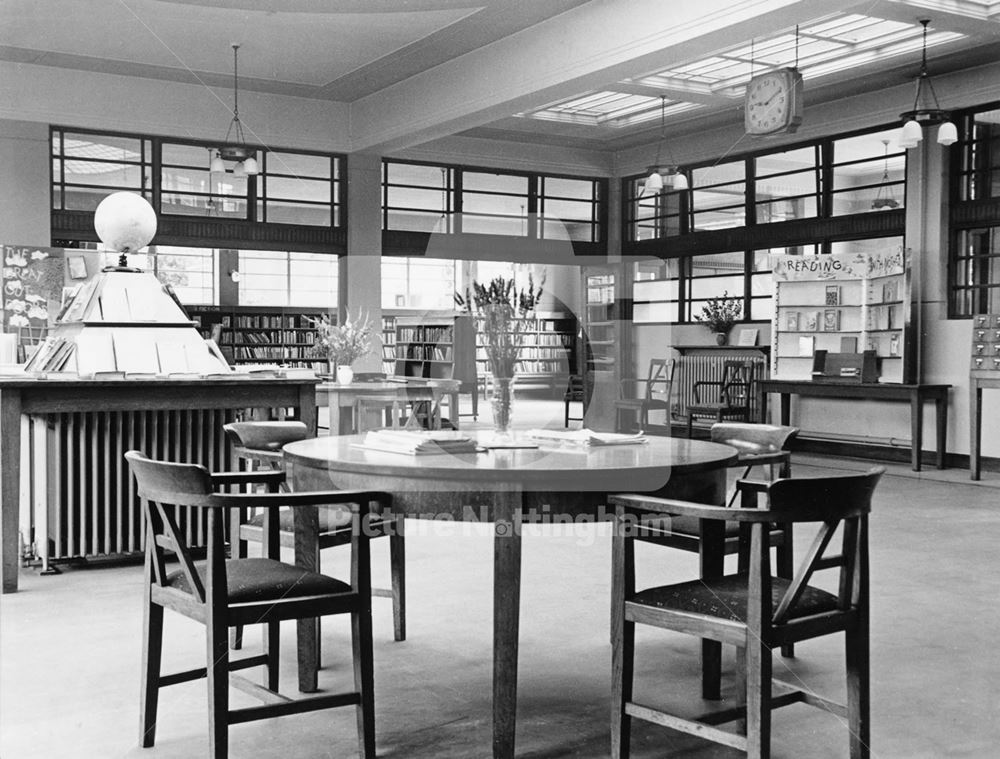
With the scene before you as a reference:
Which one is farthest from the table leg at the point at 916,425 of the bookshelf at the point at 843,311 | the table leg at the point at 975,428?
the table leg at the point at 975,428

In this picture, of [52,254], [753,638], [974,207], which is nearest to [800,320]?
[974,207]

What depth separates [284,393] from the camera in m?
5.24

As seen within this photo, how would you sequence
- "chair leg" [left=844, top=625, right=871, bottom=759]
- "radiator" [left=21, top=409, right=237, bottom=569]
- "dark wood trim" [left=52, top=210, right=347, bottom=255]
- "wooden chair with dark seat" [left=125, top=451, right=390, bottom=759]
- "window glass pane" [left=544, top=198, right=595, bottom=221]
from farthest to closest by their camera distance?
"window glass pane" [left=544, top=198, right=595, bottom=221]
"dark wood trim" [left=52, top=210, right=347, bottom=255]
"radiator" [left=21, top=409, right=237, bottom=569]
"chair leg" [left=844, top=625, right=871, bottom=759]
"wooden chair with dark seat" [left=125, top=451, right=390, bottom=759]

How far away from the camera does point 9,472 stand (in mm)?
4570

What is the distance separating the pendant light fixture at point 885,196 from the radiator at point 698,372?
2128mm

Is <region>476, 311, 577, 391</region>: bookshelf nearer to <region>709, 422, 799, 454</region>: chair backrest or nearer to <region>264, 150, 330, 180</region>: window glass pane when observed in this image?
<region>264, 150, 330, 180</region>: window glass pane

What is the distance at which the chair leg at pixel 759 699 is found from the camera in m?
2.30

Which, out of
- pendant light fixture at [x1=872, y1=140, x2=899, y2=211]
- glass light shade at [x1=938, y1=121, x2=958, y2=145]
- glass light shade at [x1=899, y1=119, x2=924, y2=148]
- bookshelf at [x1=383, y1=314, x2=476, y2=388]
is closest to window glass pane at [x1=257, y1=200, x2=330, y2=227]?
bookshelf at [x1=383, y1=314, x2=476, y2=388]

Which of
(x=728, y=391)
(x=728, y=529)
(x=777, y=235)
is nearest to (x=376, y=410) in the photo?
(x=728, y=391)

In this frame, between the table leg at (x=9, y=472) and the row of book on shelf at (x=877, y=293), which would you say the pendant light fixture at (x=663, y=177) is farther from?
the table leg at (x=9, y=472)

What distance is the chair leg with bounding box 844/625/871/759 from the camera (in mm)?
2518

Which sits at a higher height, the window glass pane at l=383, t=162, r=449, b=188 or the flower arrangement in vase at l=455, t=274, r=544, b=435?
the window glass pane at l=383, t=162, r=449, b=188

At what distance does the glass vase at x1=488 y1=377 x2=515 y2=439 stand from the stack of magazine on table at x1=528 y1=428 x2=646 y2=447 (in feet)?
0.37

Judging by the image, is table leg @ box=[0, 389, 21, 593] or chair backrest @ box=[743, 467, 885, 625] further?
table leg @ box=[0, 389, 21, 593]
